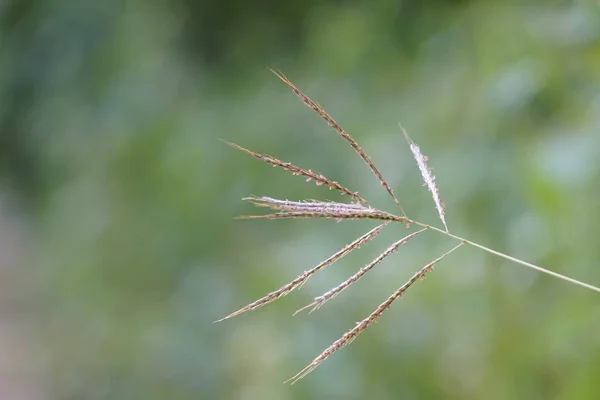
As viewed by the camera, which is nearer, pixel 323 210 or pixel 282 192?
pixel 323 210

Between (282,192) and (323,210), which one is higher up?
(323,210)

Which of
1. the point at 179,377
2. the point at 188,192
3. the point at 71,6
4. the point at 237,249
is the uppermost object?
the point at 71,6

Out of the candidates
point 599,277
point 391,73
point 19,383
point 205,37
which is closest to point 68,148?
point 205,37

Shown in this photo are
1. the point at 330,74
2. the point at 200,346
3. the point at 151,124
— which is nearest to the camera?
the point at 200,346

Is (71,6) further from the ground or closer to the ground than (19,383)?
further from the ground

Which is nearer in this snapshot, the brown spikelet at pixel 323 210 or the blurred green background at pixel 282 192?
the brown spikelet at pixel 323 210

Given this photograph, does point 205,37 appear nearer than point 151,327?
No

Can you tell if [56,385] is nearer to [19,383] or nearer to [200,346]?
[19,383]

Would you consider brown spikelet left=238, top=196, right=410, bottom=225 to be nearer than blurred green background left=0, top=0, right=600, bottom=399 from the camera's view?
Yes
